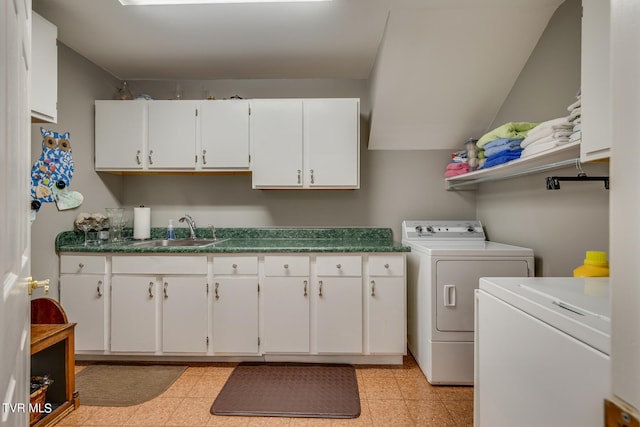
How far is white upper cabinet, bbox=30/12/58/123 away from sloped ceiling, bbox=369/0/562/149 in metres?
2.11

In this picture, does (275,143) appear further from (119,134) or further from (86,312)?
(86,312)

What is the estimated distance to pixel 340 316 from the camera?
2270 millimetres

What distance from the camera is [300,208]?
2.89 metres

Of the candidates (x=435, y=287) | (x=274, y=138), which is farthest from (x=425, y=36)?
(x=435, y=287)

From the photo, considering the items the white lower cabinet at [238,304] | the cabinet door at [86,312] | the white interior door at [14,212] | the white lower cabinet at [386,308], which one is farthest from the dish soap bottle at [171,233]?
the white interior door at [14,212]

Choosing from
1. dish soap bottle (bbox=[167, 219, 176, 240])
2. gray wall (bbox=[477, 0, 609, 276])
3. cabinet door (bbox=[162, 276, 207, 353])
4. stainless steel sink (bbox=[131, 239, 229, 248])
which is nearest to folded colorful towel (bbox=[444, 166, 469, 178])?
gray wall (bbox=[477, 0, 609, 276])

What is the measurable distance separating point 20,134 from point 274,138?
1.86m

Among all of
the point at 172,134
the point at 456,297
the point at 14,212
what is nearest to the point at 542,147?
the point at 456,297

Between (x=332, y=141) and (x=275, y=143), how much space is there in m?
0.47

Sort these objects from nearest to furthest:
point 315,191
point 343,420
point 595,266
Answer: point 595,266
point 343,420
point 315,191

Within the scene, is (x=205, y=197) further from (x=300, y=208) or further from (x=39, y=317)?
(x=39, y=317)

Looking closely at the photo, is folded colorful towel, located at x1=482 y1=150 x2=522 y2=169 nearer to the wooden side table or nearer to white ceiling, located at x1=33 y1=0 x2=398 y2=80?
white ceiling, located at x1=33 y1=0 x2=398 y2=80

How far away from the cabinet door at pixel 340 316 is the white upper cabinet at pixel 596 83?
1557 mm

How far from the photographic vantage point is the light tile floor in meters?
1.69
